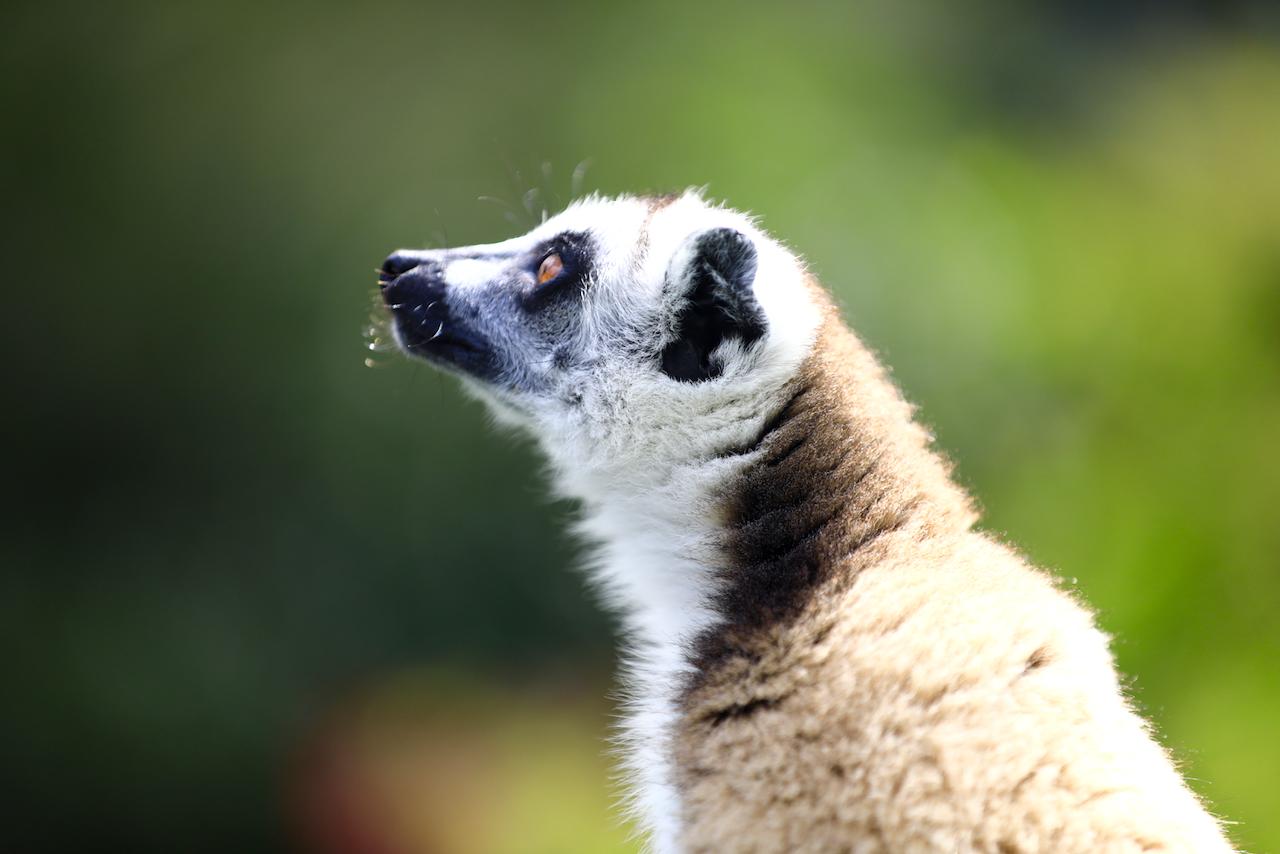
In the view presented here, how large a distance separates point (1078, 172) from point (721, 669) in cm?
592

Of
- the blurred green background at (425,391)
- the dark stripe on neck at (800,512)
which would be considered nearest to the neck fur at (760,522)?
the dark stripe on neck at (800,512)

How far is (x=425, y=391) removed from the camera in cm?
638

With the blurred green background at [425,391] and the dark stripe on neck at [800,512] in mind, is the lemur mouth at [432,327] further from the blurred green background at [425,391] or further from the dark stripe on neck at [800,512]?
the blurred green background at [425,391]

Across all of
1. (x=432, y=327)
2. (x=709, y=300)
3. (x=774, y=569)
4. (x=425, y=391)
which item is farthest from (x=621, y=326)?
(x=425, y=391)

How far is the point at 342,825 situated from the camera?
19.6 feet

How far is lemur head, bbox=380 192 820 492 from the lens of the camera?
8.21 feet

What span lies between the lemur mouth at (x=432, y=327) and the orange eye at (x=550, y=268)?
23cm

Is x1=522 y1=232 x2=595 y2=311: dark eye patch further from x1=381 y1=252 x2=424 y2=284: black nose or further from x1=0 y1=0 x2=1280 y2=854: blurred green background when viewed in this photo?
x1=0 y1=0 x2=1280 y2=854: blurred green background

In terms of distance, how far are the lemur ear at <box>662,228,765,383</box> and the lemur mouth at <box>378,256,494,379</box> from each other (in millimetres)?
514

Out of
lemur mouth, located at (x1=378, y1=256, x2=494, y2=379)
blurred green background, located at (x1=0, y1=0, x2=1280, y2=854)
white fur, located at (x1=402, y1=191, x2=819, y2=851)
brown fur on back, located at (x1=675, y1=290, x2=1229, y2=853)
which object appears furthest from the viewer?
blurred green background, located at (x1=0, y1=0, x2=1280, y2=854)

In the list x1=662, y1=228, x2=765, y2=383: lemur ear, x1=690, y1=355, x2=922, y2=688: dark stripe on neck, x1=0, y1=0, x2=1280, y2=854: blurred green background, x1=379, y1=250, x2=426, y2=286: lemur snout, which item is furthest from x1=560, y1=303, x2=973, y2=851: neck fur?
x1=0, y1=0, x2=1280, y2=854: blurred green background

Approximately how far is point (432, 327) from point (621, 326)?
1.61 ft

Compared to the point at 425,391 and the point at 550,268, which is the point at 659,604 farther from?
the point at 425,391

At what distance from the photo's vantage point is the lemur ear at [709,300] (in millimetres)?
2502
